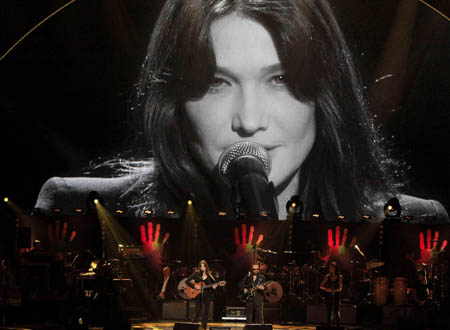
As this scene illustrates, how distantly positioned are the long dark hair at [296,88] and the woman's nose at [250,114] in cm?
95

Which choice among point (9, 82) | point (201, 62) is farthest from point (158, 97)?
point (9, 82)

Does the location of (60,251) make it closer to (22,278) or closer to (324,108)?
(22,278)

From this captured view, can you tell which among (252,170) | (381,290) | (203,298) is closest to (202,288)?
(203,298)

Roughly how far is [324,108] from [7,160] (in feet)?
28.3

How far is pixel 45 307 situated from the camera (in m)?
16.2

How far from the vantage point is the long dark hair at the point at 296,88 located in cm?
2022

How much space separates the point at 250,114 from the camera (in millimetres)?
20109

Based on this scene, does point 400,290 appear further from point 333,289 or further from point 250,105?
point 250,105

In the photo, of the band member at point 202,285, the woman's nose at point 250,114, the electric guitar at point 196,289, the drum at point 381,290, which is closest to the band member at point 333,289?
the electric guitar at point 196,289

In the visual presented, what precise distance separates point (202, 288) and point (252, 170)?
4285 millimetres

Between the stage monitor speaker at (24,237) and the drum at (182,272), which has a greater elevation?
the stage monitor speaker at (24,237)

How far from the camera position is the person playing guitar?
1621 cm

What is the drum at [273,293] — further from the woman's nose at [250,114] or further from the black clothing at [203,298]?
the woman's nose at [250,114]

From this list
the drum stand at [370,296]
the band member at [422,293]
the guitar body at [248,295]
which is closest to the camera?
→ the guitar body at [248,295]
